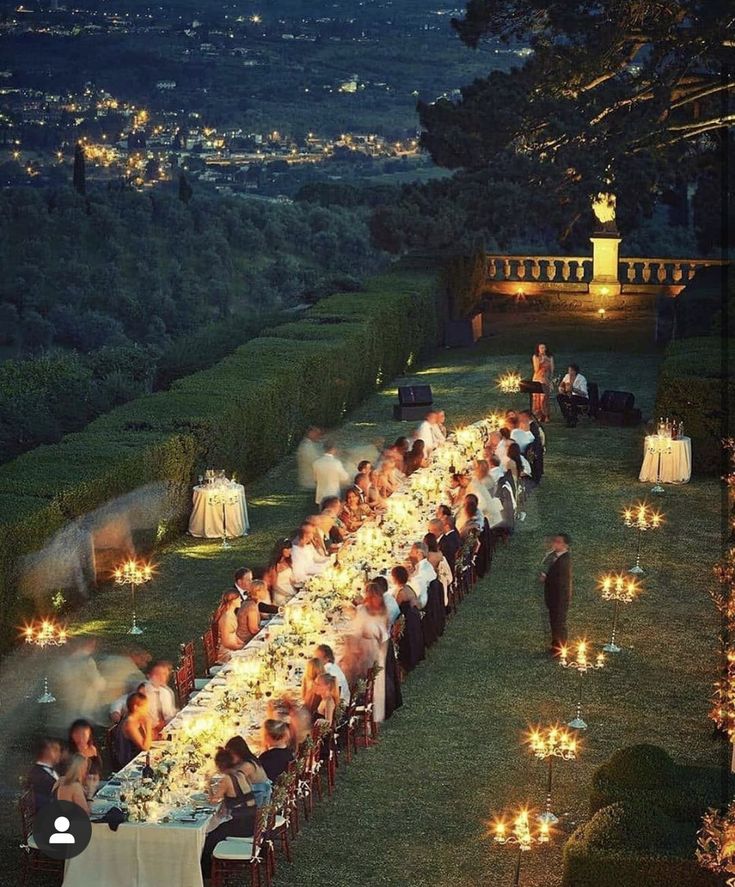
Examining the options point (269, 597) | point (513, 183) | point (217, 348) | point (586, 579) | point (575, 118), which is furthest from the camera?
point (513, 183)

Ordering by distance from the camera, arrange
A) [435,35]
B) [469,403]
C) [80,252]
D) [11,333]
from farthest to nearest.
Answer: [435,35], [80,252], [11,333], [469,403]

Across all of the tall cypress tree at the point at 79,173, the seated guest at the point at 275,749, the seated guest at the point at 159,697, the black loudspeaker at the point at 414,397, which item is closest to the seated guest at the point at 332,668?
the seated guest at the point at 275,749

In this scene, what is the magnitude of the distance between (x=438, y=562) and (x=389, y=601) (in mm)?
1926

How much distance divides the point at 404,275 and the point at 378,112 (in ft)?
263

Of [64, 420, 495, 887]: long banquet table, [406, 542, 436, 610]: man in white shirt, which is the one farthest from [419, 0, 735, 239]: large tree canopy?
[406, 542, 436, 610]: man in white shirt

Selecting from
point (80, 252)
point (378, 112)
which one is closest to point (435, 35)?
point (378, 112)

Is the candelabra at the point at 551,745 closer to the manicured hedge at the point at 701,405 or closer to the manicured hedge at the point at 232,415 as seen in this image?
the manicured hedge at the point at 232,415

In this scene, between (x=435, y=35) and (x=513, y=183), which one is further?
(x=435, y=35)

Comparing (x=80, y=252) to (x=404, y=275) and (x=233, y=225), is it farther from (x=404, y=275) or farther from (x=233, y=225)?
(x=404, y=275)

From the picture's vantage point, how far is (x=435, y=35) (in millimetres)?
119562

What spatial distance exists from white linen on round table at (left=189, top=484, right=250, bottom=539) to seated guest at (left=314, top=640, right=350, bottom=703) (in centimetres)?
840

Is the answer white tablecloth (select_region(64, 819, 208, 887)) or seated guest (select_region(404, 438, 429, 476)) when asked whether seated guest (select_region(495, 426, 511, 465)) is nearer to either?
seated guest (select_region(404, 438, 429, 476))
